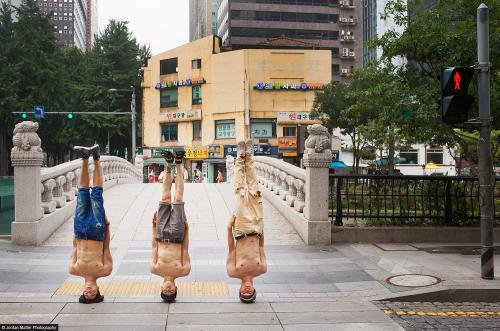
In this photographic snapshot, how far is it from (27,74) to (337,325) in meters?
43.4

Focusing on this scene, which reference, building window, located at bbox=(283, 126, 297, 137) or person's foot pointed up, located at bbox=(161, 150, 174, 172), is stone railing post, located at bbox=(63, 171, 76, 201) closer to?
person's foot pointed up, located at bbox=(161, 150, 174, 172)

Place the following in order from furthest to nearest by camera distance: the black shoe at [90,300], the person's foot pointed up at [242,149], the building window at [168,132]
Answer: the building window at [168,132]
the person's foot pointed up at [242,149]
the black shoe at [90,300]

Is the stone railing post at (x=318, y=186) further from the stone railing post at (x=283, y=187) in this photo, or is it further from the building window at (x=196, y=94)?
the building window at (x=196, y=94)

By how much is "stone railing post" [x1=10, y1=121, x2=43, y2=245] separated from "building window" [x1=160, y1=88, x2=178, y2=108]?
42.2 m

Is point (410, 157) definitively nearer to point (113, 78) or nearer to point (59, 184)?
point (113, 78)

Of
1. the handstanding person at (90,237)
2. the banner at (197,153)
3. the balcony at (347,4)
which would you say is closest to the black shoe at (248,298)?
the handstanding person at (90,237)

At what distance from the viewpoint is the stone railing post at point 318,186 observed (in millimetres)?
11000

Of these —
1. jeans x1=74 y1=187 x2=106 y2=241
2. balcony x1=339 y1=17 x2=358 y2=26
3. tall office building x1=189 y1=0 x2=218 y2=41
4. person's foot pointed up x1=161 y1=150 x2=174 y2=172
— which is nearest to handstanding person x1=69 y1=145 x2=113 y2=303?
jeans x1=74 y1=187 x2=106 y2=241

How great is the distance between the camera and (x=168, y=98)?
2084 inches

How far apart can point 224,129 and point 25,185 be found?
3916 cm

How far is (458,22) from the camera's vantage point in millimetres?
12414

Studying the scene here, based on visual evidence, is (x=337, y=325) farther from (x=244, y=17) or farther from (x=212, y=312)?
(x=244, y=17)

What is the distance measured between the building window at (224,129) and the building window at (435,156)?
2183 cm

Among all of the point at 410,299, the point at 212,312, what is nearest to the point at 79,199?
the point at 212,312
